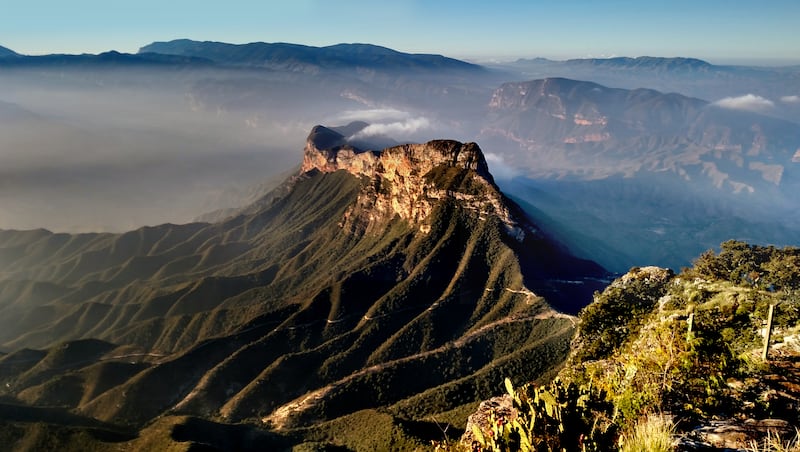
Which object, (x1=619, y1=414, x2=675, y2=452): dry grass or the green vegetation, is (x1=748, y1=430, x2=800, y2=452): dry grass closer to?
the green vegetation

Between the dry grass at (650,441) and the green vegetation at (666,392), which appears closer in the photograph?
the dry grass at (650,441)

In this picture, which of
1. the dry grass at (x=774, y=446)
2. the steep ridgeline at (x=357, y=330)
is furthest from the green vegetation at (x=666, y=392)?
the steep ridgeline at (x=357, y=330)

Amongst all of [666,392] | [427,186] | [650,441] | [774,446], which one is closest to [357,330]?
[427,186]

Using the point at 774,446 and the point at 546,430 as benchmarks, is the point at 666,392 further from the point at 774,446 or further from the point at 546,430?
the point at 546,430

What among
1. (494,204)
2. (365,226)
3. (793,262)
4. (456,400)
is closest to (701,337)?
(793,262)

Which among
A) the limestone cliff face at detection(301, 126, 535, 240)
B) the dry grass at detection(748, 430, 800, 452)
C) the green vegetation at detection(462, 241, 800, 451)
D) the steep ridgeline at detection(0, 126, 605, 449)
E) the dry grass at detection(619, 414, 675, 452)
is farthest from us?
the limestone cliff face at detection(301, 126, 535, 240)

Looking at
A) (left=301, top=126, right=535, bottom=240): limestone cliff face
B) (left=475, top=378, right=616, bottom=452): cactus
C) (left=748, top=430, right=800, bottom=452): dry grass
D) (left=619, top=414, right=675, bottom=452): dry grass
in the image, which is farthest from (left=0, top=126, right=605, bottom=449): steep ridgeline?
(left=619, top=414, right=675, bottom=452): dry grass

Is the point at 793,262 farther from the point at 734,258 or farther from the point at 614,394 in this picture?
the point at 614,394

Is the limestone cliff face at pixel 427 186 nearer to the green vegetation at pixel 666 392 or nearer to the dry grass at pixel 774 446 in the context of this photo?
the green vegetation at pixel 666 392

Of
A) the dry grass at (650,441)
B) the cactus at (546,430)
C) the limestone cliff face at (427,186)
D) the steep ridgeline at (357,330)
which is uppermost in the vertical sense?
the dry grass at (650,441)
